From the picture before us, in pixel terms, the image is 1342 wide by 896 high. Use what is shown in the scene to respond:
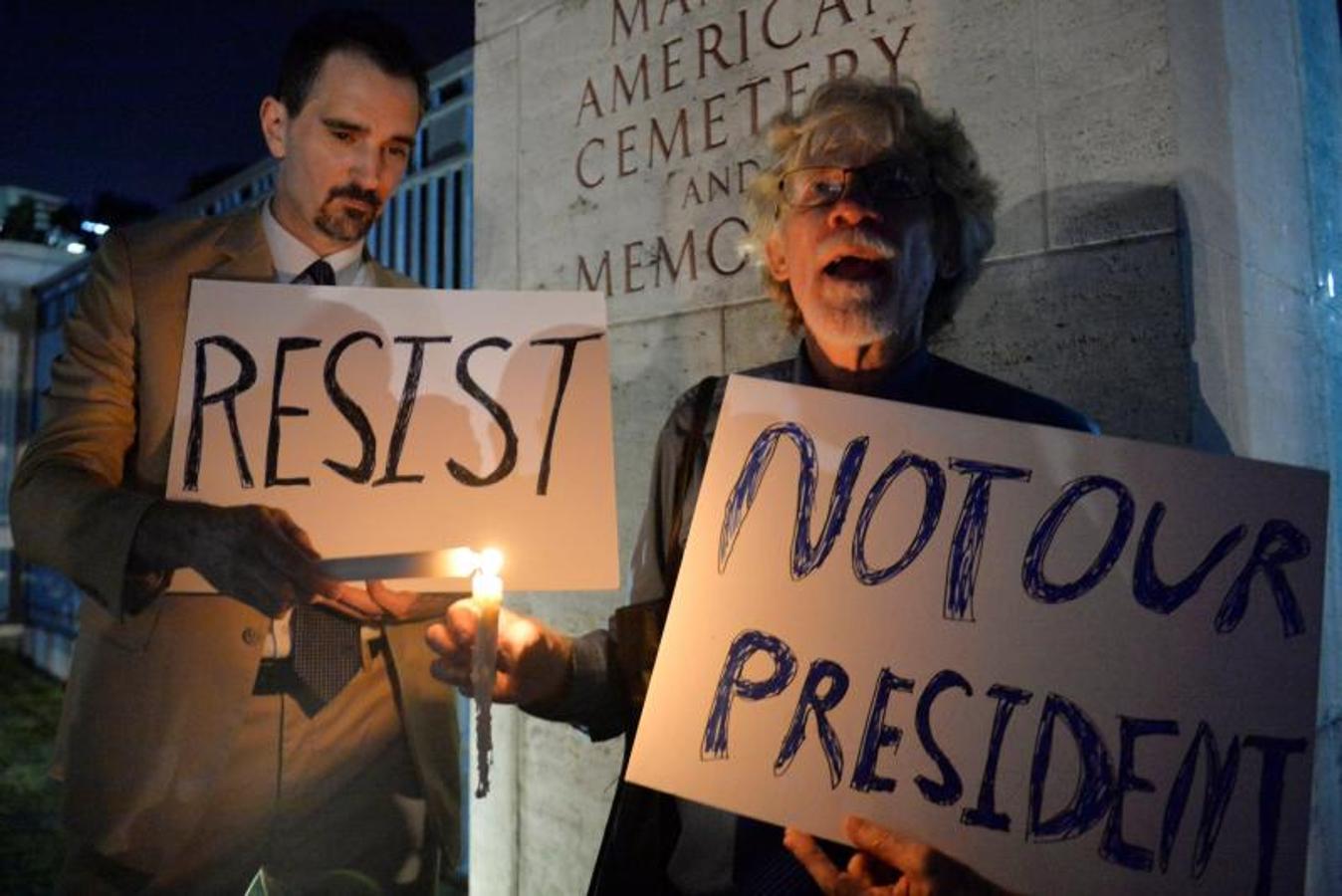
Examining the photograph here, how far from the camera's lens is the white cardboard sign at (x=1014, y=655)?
3.85 ft

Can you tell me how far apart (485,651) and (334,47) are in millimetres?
1386

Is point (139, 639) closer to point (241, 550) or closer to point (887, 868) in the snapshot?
point (241, 550)

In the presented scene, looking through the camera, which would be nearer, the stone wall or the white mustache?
the white mustache

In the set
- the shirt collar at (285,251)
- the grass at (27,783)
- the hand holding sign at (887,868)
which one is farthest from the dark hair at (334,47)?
the grass at (27,783)

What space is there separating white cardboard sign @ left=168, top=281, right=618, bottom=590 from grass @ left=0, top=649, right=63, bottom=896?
200 cm

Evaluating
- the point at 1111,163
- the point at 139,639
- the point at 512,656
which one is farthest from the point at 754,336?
the point at 139,639

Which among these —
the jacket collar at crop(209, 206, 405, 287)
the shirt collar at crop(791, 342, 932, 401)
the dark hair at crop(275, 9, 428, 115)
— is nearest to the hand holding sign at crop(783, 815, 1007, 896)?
the shirt collar at crop(791, 342, 932, 401)

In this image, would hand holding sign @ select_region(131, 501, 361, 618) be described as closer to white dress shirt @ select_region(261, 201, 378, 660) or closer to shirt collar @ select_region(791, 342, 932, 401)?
white dress shirt @ select_region(261, 201, 378, 660)

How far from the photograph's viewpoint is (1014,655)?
121 cm

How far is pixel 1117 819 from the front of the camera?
117cm

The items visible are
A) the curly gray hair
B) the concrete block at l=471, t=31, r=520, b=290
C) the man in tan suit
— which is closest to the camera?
the man in tan suit

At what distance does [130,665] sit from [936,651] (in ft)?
5.12

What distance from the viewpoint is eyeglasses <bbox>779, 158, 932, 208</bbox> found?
65.9 inches

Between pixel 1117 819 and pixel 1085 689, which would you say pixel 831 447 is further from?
pixel 1117 819
